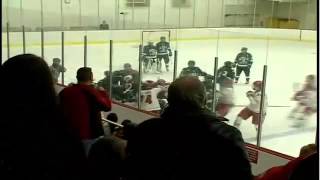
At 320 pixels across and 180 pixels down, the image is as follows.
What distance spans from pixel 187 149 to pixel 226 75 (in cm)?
318

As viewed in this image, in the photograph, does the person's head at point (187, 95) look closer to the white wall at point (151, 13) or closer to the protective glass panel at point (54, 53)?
the protective glass panel at point (54, 53)

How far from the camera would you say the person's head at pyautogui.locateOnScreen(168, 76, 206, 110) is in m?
1.18

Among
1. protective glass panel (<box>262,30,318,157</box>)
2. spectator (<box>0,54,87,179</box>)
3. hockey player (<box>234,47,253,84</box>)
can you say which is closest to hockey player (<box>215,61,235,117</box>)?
hockey player (<box>234,47,253,84</box>)

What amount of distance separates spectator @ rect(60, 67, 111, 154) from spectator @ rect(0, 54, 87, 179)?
87 centimetres

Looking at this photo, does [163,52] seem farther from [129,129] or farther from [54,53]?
[129,129]

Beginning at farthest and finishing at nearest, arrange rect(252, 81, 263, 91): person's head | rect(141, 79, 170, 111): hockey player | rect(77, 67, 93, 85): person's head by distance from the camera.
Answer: rect(141, 79, 170, 111): hockey player, rect(252, 81, 263, 91): person's head, rect(77, 67, 93, 85): person's head

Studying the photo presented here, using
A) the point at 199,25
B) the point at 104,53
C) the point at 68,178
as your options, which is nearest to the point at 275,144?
the point at 104,53

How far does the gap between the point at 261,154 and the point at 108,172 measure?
2.47 meters

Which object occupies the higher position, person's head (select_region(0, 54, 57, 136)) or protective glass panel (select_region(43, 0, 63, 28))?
protective glass panel (select_region(43, 0, 63, 28))

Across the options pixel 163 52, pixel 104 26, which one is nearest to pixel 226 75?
pixel 163 52

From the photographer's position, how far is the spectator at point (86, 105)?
197 centimetres

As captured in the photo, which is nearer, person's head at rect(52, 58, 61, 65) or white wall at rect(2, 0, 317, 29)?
person's head at rect(52, 58, 61, 65)

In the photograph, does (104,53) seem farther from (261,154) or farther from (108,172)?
(108,172)

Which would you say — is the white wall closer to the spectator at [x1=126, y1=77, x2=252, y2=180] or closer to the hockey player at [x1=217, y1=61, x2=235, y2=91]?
the hockey player at [x1=217, y1=61, x2=235, y2=91]
